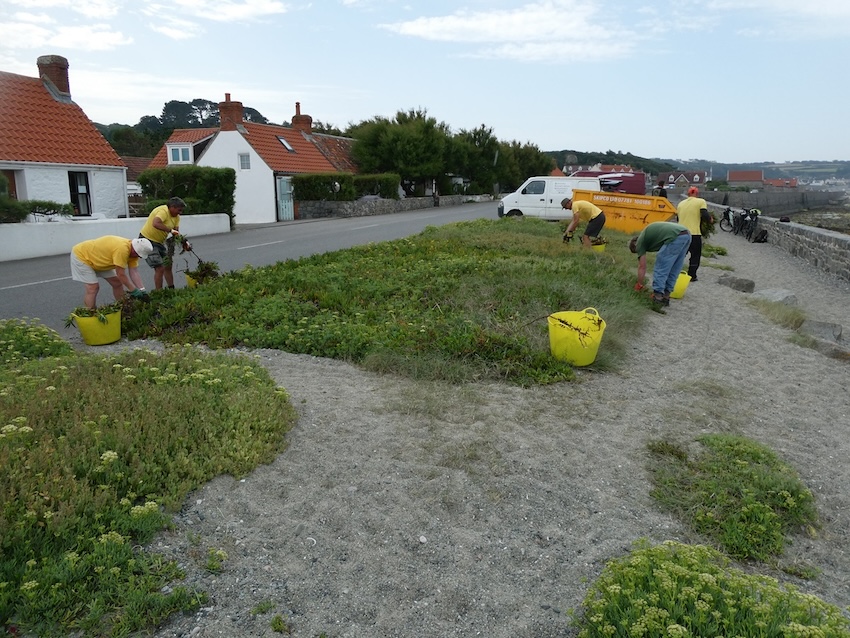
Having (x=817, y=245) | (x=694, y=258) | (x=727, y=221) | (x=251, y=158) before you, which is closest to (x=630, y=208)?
(x=817, y=245)

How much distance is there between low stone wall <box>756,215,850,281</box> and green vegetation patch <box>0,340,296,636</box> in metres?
15.4

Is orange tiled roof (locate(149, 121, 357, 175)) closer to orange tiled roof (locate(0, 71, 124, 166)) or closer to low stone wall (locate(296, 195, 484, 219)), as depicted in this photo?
low stone wall (locate(296, 195, 484, 219))

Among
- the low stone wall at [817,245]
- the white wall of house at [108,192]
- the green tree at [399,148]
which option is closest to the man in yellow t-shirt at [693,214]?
the low stone wall at [817,245]

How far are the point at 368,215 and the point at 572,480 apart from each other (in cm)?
3092

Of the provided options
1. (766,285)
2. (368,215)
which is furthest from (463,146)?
(766,285)

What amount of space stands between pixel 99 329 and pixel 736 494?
6.65 meters

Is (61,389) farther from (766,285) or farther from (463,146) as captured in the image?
(463,146)

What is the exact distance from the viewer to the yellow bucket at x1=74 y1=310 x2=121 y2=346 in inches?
298

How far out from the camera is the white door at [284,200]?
3366cm

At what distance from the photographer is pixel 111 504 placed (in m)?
3.64

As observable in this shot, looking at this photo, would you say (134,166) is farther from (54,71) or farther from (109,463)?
(109,463)

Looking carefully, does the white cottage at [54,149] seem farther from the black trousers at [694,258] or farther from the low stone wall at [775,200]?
the low stone wall at [775,200]

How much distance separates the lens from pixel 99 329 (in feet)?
25.1

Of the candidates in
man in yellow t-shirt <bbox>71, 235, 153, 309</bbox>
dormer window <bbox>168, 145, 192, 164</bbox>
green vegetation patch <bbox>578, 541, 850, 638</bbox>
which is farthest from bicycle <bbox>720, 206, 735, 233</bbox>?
green vegetation patch <bbox>578, 541, 850, 638</bbox>
